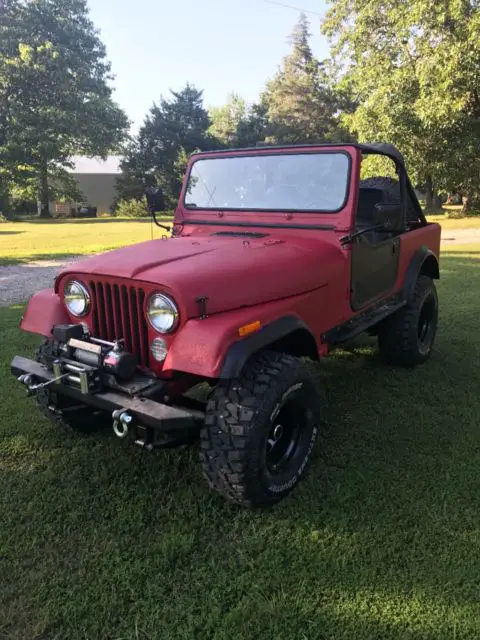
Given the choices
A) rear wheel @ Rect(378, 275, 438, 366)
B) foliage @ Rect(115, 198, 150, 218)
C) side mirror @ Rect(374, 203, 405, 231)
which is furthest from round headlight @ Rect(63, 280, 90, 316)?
foliage @ Rect(115, 198, 150, 218)

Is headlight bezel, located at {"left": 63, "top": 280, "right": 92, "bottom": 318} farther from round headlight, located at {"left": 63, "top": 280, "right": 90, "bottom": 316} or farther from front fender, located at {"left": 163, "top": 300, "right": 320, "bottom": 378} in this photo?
front fender, located at {"left": 163, "top": 300, "right": 320, "bottom": 378}

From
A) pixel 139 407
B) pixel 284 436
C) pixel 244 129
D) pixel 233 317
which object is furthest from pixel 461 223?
pixel 244 129

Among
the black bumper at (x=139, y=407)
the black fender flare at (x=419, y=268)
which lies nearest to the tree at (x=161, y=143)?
the black fender flare at (x=419, y=268)

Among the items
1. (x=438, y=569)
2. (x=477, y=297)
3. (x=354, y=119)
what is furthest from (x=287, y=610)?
(x=354, y=119)

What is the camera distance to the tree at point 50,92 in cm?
3022

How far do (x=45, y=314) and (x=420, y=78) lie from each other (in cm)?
1845

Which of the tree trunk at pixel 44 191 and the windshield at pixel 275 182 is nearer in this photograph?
the windshield at pixel 275 182

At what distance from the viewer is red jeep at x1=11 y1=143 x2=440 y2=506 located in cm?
251

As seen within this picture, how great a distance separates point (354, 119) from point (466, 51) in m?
4.83

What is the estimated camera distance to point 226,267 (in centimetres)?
280

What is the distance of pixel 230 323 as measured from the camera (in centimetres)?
252

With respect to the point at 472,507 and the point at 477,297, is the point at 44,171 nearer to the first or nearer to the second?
the point at 477,297

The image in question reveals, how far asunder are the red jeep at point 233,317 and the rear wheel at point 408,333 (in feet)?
1.53

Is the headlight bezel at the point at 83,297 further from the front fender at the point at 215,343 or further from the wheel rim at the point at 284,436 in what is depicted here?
the wheel rim at the point at 284,436
